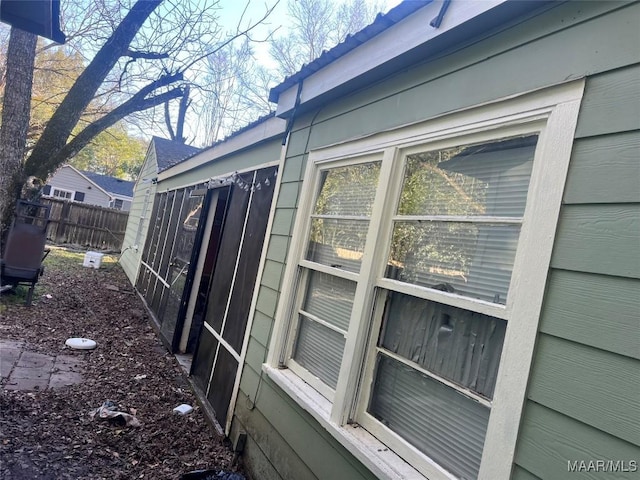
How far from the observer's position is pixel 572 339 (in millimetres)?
1256

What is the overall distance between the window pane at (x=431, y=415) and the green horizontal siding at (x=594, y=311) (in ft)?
1.48

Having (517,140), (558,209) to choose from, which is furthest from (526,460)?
(517,140)

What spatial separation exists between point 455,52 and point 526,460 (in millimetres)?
1653

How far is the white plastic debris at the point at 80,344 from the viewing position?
534cm

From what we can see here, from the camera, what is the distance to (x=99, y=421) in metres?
3.59

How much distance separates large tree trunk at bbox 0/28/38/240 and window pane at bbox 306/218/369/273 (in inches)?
226

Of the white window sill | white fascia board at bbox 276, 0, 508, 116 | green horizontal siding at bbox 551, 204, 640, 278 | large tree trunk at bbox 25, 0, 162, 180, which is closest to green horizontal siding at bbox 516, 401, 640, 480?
green horizontal siding at bbox 551, 204, 640, 278

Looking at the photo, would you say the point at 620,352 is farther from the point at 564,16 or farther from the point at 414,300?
the point at 564,16

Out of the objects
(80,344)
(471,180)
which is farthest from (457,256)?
(80,344)

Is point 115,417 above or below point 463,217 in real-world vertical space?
below

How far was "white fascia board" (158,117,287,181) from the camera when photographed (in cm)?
387

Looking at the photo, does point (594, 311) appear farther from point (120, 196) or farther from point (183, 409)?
point (120, 196)

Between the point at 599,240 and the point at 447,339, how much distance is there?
Answer: 2.31 feet

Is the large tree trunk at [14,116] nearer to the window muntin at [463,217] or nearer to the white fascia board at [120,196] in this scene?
the window muntin at [463,217]
